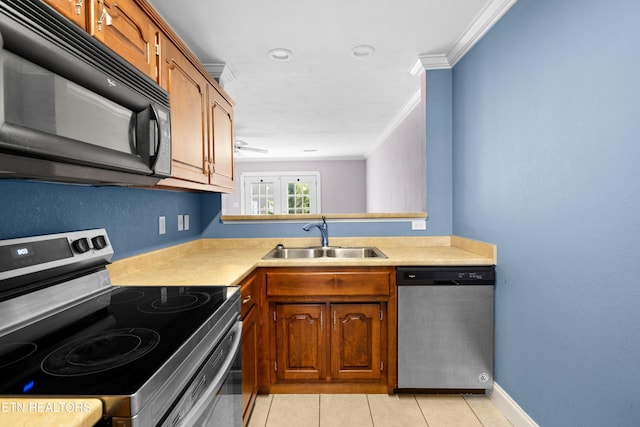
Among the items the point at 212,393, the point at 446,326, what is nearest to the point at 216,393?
the point at 212,393

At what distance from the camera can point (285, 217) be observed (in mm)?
2691

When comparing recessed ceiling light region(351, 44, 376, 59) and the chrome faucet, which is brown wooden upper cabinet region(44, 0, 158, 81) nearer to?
recessed ceiling light region(351, 44, 376, 59)

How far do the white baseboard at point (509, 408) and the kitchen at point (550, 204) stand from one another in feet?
0.15

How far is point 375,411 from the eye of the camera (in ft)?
6.33

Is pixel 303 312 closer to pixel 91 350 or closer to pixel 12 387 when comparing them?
pixel 91 350

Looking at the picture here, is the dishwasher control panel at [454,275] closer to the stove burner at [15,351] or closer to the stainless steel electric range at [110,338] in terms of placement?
the stainless steel electric range at [110,338]

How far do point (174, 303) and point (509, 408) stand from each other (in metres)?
1.82

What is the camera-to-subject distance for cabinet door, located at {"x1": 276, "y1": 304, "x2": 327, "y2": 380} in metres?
2.07

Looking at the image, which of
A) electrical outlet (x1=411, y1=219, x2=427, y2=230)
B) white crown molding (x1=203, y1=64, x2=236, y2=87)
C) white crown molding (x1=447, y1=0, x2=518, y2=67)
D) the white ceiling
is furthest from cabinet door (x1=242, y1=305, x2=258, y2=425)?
white crown molding (x1=447, y1=0, x2=518, y2=67)

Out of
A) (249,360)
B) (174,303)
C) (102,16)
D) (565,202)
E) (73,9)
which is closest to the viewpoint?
(73,9)

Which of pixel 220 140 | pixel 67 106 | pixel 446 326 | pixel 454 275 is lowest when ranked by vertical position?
pixel 446 326

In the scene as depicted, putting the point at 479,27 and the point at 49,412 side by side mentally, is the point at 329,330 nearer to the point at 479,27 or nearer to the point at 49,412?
the point at 49,412

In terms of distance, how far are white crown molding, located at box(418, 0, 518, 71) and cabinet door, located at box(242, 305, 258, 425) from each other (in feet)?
6.91

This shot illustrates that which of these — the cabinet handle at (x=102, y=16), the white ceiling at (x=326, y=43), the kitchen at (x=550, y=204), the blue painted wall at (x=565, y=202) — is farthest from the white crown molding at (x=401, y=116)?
the cabinet handle at (x=102, y=16)
